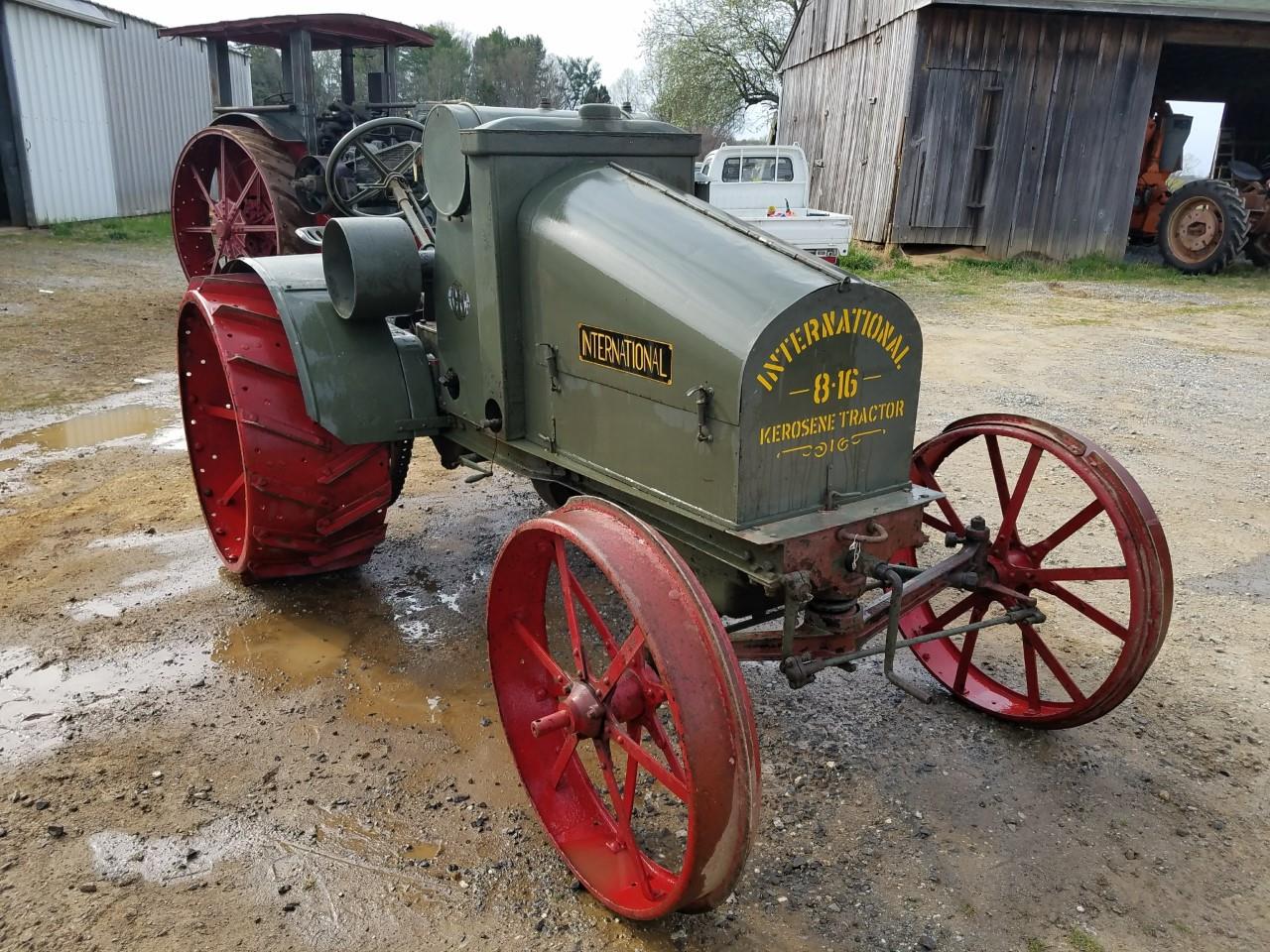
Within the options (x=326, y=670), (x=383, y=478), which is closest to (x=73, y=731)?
(x=326, y=670)

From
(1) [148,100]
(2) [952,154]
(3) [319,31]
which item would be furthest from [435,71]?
(3) [319,31]

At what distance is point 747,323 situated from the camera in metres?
2.35

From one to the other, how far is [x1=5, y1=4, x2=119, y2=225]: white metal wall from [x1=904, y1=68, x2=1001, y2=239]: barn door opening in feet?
43.0

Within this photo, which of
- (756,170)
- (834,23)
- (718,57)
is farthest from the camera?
(718,57)

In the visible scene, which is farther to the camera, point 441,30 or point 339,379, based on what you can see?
point 441,30

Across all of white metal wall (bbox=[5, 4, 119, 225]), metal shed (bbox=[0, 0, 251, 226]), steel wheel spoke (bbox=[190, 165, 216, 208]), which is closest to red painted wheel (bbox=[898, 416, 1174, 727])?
steel wheel spoke (bbox=[190, 165, 216, 208])

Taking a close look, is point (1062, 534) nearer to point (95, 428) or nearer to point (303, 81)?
point (95, 428)

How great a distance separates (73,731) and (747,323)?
7.89 feet

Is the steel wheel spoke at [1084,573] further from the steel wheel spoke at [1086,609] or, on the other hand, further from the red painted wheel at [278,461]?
the red painted wheel at [278,461]

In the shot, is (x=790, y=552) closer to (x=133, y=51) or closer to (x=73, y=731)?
(x=73, y=731)

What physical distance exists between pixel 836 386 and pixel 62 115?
17412mm

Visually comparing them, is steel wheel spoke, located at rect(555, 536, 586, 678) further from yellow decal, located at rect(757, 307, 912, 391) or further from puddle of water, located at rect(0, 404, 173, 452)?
puddle of water, located at rect(0, 404, 173, 452)

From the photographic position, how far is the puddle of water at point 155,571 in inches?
152

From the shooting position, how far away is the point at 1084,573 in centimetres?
299
